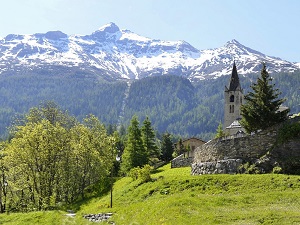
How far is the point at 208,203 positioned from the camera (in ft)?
93.6

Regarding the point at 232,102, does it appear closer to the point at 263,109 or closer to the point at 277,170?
the point at 263,109

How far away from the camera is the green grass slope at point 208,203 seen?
24562 mm

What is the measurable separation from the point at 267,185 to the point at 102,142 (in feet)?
108

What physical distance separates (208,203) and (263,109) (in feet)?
65.8

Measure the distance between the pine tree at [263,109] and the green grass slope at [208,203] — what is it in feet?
37.2

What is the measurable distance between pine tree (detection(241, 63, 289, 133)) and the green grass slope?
11.3 meters

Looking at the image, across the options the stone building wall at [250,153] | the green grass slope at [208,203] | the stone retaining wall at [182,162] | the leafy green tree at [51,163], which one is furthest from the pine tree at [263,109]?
the leafy green tree at [51,163]

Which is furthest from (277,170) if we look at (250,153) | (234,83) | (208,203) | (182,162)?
(234,83)

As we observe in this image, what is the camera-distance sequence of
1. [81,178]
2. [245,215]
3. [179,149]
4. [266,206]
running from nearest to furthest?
[245,215] → [266,206] → [81,178] → [179,149]

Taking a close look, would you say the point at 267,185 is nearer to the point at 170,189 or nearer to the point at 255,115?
the point at 170,189

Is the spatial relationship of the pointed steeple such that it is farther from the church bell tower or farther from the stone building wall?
the stone building wall

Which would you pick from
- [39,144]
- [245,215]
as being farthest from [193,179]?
[39,144]

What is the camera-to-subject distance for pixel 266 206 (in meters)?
27.3

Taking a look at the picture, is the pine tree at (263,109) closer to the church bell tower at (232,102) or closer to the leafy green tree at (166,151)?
the leafy green tree at (166,151)
